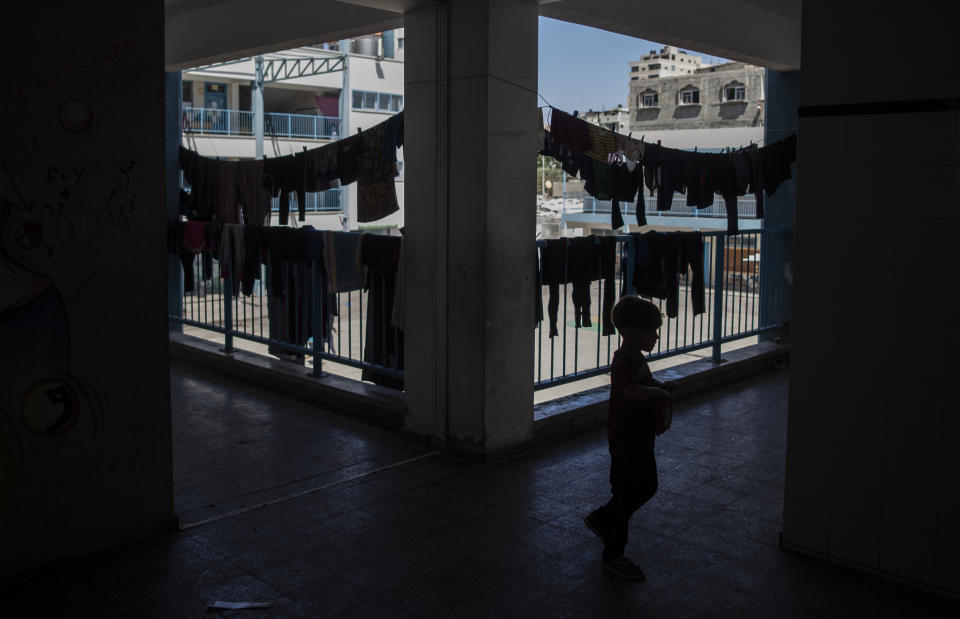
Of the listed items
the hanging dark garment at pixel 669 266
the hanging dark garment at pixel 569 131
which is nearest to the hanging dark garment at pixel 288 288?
the hanging dark garment at pixel 569 131

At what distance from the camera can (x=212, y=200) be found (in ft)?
36.0

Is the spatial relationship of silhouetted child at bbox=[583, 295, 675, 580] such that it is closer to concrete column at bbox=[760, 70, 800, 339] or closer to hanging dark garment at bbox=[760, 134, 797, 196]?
hanging dark garment at bbox=[760, 134, 797, 196]

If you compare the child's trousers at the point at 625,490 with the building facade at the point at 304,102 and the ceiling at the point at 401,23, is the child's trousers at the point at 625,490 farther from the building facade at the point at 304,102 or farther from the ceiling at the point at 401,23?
the building facade at the point at 304,102

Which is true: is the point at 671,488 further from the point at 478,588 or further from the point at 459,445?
the point at 478,588

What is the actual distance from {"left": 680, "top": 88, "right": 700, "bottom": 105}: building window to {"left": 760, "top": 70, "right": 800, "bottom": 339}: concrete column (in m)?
52.2

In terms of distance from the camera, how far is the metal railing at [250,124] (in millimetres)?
34781

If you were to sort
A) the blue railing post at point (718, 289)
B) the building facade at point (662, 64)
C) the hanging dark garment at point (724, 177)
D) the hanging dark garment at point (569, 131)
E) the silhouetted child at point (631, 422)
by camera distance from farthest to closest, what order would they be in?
the building facade at point (662, 64) → the hanging dark garment at point (724, 177) → the blue railing post at point (718, 289) → the hanging dark garment at point (569, 131) → the silhouetted child at point (631, 422)

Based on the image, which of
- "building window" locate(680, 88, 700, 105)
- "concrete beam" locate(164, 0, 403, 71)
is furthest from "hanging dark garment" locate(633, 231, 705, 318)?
"building window" locate(680, 88, 700, 105)

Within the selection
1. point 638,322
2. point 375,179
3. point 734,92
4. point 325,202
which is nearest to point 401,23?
point 375,179

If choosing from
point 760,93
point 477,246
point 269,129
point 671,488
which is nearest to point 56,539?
point 477,246

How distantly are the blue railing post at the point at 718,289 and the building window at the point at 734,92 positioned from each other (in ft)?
174

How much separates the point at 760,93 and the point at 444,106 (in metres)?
57.3

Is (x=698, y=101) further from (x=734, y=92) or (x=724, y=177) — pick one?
(x=724, y=177)

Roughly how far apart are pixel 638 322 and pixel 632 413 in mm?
504
